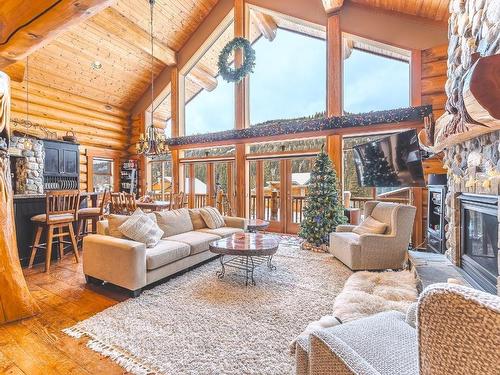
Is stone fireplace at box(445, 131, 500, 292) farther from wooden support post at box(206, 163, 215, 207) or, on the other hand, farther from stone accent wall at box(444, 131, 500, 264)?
wooden support post at box(206, 163, 215, 207)

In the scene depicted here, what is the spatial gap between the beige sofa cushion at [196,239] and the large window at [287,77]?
12.2 feet

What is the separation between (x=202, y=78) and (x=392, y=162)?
6094mm

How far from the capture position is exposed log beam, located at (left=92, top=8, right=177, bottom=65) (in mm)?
6098

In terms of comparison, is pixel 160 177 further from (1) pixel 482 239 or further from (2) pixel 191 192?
(1) pixel 482 239

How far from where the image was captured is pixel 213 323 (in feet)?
7.43

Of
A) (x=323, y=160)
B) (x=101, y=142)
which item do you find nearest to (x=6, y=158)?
(x=323, y=160)

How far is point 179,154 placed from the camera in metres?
7.86

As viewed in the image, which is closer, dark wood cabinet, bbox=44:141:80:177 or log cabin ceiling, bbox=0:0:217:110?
log cabin ceiling, bbox=0:0:217:110

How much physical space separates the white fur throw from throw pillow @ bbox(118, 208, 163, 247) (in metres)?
2.16

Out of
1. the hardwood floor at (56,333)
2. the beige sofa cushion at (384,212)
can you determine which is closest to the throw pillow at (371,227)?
the beige sofa cushion at (384,212)

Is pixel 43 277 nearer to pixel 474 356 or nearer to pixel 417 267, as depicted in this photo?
pixel 474 356

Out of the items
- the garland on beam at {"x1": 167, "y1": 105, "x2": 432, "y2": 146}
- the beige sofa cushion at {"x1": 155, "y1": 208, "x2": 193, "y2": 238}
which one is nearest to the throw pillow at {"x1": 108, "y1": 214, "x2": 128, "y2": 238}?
the beige sofa cushion at {"x1": 155, "y1": 208, "x2": 193, "y2": 238}

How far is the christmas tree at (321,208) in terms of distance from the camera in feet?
15.6

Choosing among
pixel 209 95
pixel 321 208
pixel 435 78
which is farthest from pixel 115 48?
pixel 435 78
